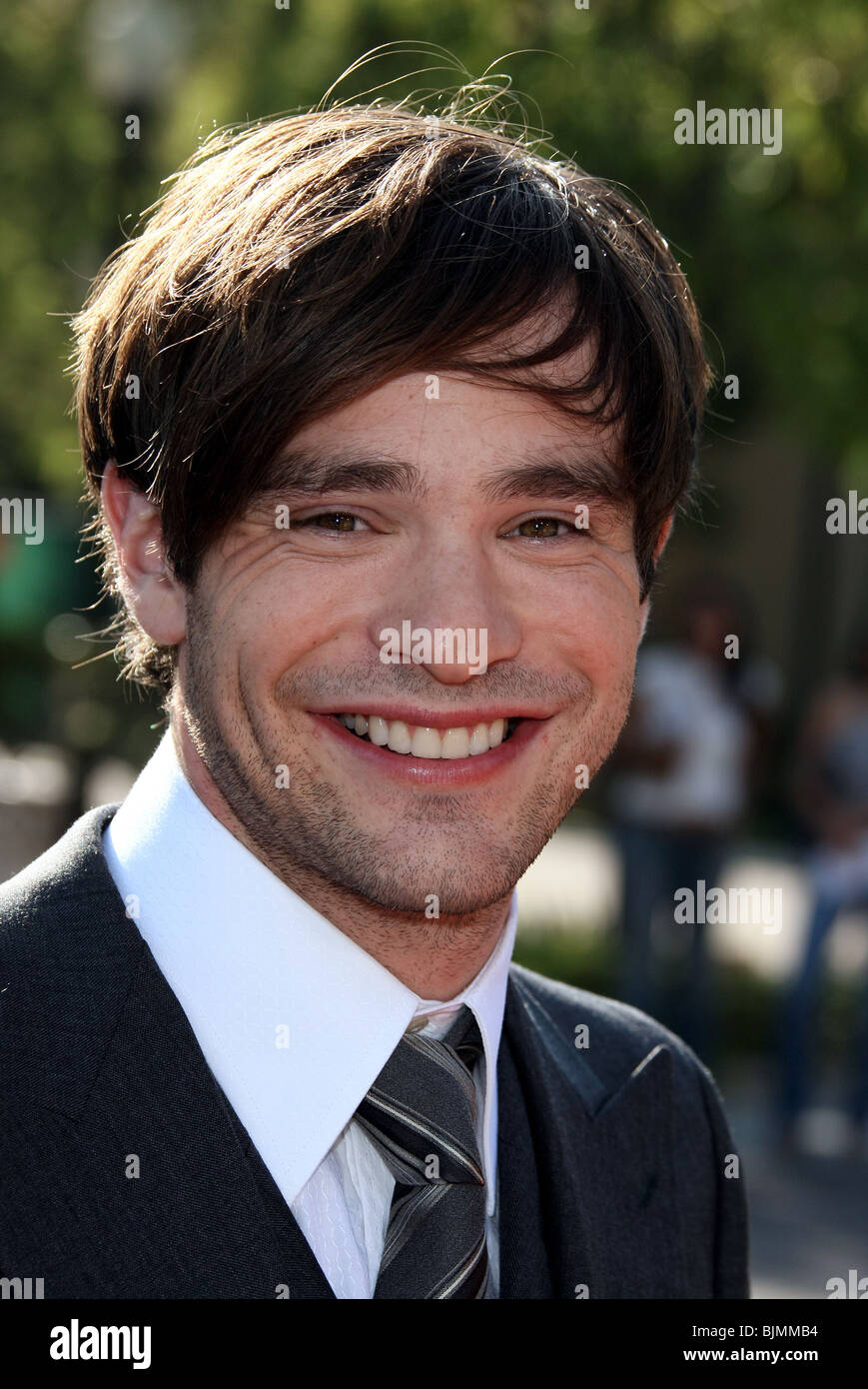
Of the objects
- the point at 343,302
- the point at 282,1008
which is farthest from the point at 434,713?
the point at 343,302

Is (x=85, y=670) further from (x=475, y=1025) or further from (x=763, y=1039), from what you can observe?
(x=475, y=1025)

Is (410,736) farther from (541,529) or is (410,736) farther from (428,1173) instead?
(428,1173)

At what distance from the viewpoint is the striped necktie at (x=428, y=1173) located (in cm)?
195

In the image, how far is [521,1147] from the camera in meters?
2.30

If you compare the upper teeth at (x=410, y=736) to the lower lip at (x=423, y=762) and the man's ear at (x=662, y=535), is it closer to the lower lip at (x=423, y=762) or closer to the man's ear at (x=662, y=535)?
the lower lip at (x=423, y=762)

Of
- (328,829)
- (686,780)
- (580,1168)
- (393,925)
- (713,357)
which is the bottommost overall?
(580,1168)

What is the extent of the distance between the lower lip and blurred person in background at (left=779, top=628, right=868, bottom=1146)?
5552 millimetres

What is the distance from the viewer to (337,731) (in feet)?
6.78

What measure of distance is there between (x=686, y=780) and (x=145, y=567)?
220 inches

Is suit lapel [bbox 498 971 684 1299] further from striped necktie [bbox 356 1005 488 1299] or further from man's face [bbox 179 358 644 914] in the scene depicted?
man's face [bbox 179 358 644 914]

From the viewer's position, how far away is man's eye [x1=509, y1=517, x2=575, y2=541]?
83.7 inches
